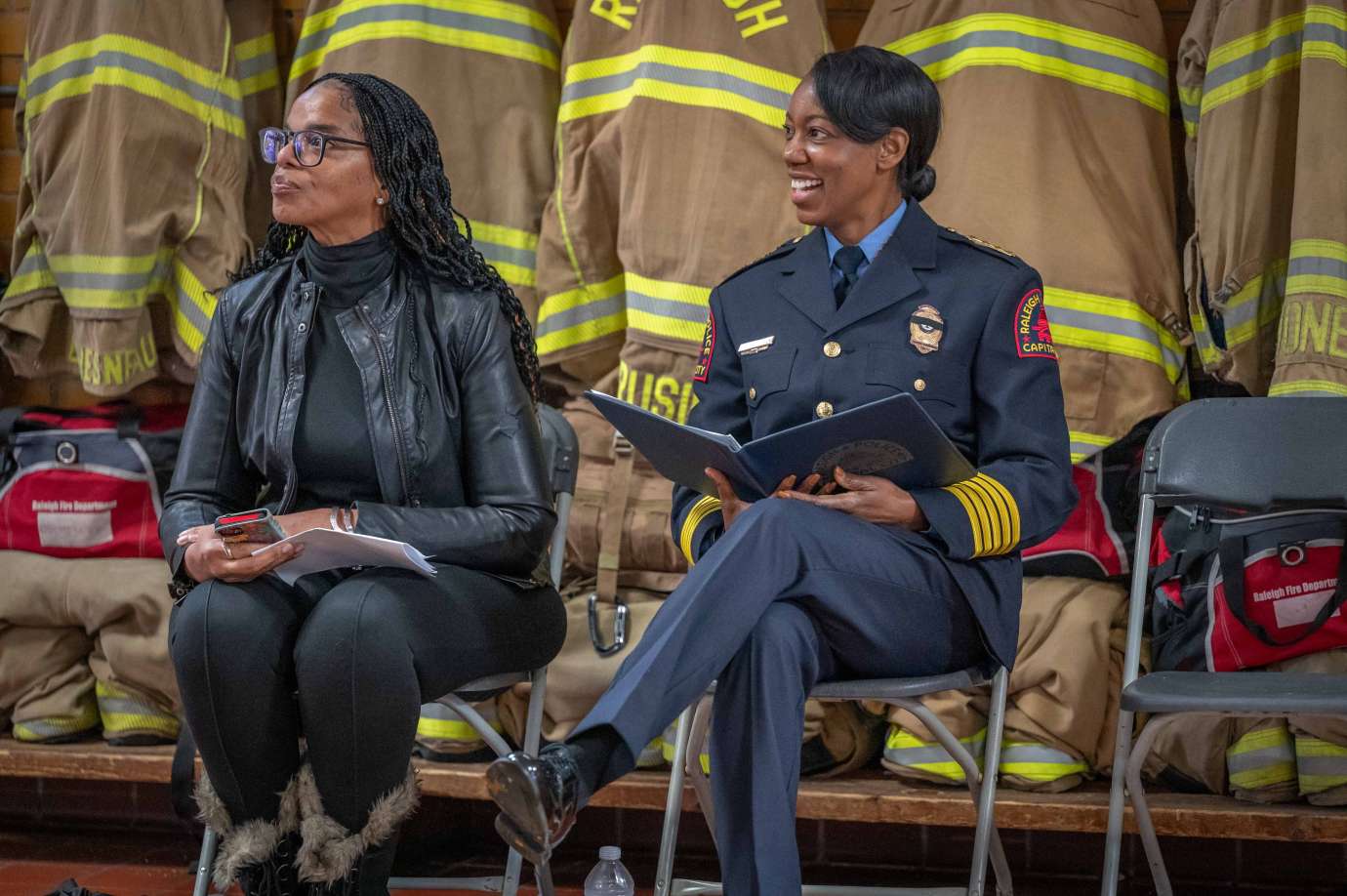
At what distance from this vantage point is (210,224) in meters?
3.39

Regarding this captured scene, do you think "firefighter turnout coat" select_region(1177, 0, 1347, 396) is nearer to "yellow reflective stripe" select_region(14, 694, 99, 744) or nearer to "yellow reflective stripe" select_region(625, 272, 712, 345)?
"yellow reflective stripe" select_region(625, 272, 712, 345)

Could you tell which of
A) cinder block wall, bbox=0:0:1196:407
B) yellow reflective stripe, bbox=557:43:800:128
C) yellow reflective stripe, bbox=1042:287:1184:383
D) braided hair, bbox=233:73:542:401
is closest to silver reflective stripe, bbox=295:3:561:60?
cinder block wall, bbox=0:0:1196:407

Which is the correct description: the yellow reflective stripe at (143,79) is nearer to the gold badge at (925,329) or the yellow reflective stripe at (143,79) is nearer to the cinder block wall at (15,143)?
the cinder block wall at (15,143)

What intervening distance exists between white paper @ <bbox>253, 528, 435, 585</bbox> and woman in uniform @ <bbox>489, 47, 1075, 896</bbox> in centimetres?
40

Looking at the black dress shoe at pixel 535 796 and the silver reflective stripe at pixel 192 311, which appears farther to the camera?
the silver reflective stripe at pixel 192 311

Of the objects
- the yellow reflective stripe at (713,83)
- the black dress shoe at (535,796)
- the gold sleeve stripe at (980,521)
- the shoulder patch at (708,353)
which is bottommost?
the black dress shoe at (535,796)

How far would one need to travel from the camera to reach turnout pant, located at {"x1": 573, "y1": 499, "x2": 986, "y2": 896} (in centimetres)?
179

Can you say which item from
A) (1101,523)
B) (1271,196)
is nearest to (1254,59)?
(1271,196)

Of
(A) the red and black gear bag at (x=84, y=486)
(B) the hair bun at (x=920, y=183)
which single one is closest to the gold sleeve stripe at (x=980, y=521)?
(B) the hair bun at (x=920, y=183)

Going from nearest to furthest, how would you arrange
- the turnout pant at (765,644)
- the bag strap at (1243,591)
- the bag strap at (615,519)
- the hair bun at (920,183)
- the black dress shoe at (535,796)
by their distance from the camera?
the black dress shoe at (535,796), the turnout pant at (765,644), the hair bun at (920,183), the bag strap at (1243,591), the bag strap at (615,519)

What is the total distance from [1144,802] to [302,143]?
161 cm

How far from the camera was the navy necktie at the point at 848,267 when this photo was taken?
2.39 metres

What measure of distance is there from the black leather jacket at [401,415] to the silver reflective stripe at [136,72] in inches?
45.8

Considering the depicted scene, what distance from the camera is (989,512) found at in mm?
2078
